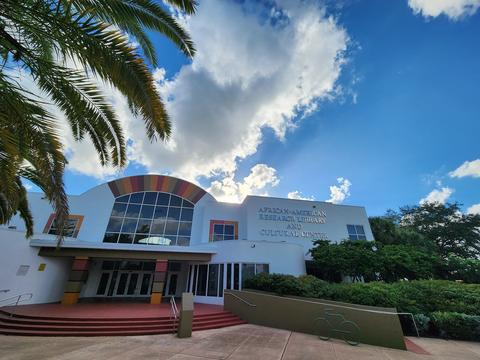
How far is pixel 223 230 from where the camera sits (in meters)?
19.3

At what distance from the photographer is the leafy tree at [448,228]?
26297 mm

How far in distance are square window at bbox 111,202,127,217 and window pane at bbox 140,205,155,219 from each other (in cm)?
150

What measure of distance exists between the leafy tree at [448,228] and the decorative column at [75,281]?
35.3m

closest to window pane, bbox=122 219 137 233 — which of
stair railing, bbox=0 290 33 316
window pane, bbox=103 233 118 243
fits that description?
window pane, bbox=103 233 118 243

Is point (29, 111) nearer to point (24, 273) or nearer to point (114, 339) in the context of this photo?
point (114, 339)

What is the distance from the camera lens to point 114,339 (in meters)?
7.30

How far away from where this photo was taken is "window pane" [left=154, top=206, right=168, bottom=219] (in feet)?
63.6

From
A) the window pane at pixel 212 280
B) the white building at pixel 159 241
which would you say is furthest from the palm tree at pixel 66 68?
the window pane at pixel 212 280

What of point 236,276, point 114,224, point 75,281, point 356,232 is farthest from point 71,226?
point 356,232

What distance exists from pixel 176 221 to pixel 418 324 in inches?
669

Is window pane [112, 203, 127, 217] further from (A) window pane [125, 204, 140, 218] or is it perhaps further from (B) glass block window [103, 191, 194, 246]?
(A) window pane [125, 204, 140, 218]

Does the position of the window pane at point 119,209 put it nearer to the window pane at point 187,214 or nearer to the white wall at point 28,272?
the white wall at point 28,272

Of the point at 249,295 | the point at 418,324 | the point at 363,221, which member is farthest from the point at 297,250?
the point at 363,221

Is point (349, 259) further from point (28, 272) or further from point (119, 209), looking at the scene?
point (28, 272)
